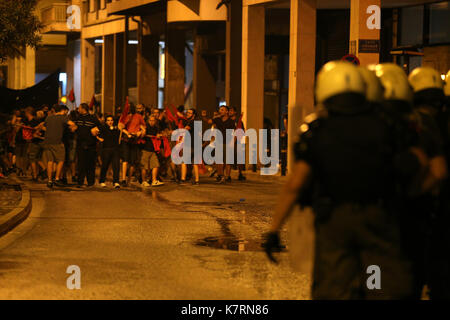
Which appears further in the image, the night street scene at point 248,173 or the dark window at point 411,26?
the dark window at point 411,26

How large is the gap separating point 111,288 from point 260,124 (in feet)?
63.6

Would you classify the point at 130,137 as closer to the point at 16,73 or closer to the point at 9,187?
the point at 9,187

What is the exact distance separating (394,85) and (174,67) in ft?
101

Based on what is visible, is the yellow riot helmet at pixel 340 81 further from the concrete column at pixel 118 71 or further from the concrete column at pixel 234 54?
the concrete column at pixel 118 71

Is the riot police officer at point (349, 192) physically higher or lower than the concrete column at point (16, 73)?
lower

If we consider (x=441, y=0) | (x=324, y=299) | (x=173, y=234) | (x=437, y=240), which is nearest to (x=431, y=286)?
(x=437, y=240)

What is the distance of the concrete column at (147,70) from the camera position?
131 ft

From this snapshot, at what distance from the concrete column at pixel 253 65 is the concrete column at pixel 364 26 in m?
6.52

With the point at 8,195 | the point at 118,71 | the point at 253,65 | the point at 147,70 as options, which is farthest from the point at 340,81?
the point at 118,71

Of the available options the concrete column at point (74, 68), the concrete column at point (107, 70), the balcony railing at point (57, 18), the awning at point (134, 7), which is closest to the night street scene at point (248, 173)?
the awning at point (134, 7)

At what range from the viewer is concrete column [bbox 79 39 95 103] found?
167ft

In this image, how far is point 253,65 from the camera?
27.1m
